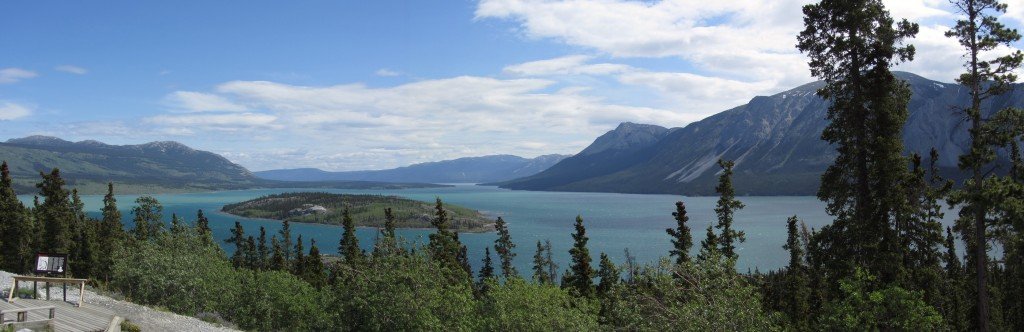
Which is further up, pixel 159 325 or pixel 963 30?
pixel 963 30

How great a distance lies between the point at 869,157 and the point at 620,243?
154562mm

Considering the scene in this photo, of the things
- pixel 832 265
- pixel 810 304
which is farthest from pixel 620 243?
pixel 832 265

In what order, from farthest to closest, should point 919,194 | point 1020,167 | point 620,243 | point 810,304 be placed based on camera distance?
point 620,243 < point 810,304 < point 919,194 < point 1020,167

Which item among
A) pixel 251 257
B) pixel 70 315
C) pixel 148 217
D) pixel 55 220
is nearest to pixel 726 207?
pixel 70 315

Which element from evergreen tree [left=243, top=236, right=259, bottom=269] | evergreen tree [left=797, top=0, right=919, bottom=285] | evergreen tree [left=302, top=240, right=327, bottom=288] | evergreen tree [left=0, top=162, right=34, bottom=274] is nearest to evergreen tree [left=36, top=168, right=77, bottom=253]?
evergreen tree [left=0, top=162, right=34, bottom=274]

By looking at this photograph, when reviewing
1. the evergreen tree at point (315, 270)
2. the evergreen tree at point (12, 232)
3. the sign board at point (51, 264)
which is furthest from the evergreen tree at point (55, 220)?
the sign board at point (51, 264)

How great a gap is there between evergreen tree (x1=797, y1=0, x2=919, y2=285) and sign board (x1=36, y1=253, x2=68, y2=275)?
125 feet

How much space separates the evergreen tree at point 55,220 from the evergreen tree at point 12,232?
2.37 metres

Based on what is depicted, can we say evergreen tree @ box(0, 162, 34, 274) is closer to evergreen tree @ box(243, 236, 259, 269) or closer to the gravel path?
evergreen tree @ box(243, 236, 259, 269)

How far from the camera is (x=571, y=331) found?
29.3 m

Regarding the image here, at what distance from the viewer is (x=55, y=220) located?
83.2 metres

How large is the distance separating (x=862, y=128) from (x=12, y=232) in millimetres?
97888

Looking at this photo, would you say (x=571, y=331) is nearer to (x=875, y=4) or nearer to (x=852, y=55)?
(x=852, y=55)

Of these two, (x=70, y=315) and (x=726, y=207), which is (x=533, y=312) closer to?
(x=70, y=315)
